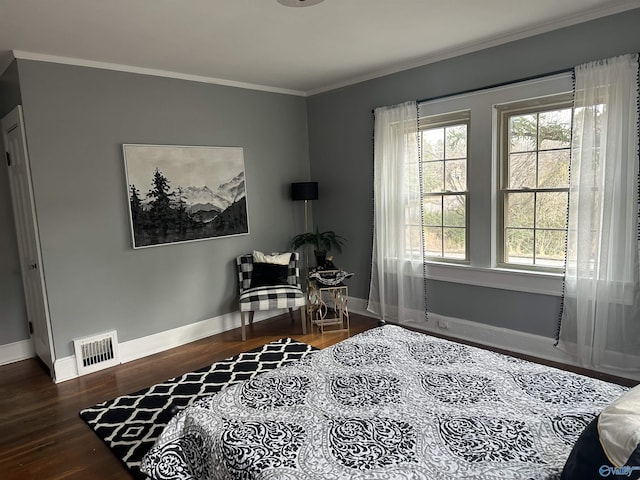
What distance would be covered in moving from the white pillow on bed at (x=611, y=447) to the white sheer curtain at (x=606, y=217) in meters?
2.15

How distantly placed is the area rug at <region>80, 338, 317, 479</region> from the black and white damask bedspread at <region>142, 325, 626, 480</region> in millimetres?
866

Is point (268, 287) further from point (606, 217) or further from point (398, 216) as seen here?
point (606, 217)

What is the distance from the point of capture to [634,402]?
126cm

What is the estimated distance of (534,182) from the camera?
141 inches

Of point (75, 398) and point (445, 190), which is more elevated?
point (445, 190)

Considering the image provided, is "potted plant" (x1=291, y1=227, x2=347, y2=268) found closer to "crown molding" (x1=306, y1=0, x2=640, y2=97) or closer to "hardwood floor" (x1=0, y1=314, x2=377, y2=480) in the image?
"hardwood floor" (x1=0, y1=314, x2=377, y2=480)

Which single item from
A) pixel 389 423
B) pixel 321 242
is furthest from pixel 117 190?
pixel 389 423

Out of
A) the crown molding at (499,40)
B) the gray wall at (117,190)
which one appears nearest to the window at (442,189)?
the crown molding at (499,40)

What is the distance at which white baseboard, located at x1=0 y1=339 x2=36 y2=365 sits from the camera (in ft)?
13.3

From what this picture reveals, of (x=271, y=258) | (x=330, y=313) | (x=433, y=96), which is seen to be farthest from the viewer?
(x=330, y=313)

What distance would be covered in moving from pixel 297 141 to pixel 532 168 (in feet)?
8.98

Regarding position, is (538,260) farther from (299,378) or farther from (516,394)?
(299,378)

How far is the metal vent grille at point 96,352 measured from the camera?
12.1 ft

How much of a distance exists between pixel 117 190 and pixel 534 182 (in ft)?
11.9
